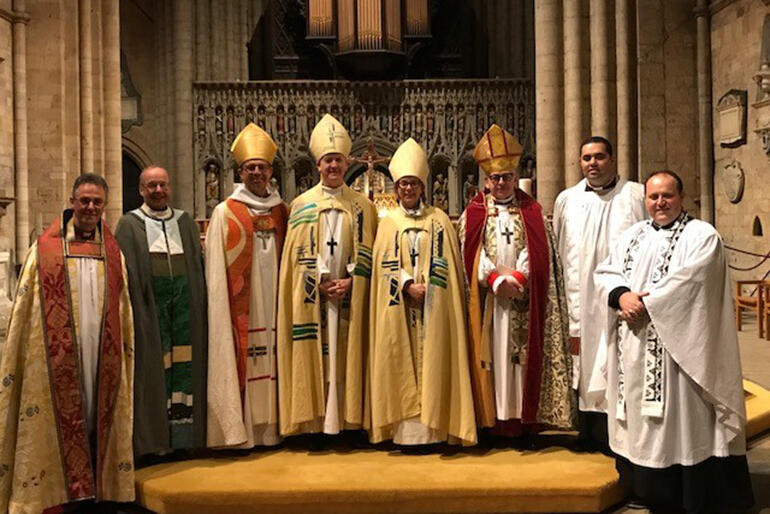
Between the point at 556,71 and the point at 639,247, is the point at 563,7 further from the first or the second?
the point at 639,247

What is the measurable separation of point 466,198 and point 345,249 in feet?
34.8

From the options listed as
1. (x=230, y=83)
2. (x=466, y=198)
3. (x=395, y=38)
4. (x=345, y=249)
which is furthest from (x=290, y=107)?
(x=345, y=249)

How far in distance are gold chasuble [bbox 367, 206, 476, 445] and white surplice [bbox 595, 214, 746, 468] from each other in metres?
0.89

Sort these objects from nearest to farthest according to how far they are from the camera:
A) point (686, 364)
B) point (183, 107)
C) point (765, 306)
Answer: point (686, 364), point (765, 306), point (183, 107)

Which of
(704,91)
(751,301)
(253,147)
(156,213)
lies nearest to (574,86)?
(704,91)

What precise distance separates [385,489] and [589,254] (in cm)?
147

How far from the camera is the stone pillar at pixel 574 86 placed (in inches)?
377

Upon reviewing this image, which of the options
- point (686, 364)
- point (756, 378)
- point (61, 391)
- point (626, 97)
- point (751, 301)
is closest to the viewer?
point (686, 364)

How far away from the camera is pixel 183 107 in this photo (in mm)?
14641

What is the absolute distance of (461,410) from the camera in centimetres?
412

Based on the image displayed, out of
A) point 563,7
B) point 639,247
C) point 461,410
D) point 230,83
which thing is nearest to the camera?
point 639,247

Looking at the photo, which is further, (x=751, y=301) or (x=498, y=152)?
(x=751, y=301)

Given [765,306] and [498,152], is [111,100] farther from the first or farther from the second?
[765,306]

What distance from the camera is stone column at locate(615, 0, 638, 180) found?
9359 millimetres
